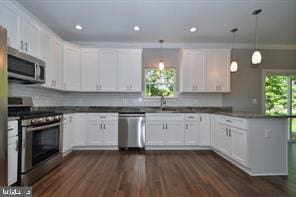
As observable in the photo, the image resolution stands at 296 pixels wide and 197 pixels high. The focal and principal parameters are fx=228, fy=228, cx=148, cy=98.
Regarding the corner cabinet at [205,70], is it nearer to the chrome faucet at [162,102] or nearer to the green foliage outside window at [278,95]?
the chrome faucet at [162,102]

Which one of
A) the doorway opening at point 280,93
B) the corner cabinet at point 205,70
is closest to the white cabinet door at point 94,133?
the corner cabinet at point 205,70

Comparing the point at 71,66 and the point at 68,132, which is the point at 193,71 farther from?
the point at 68,132

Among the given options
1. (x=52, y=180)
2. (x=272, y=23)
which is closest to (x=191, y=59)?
(x=272, y=23)

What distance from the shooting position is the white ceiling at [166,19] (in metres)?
4.09

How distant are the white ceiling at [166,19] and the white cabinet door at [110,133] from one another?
2.10m

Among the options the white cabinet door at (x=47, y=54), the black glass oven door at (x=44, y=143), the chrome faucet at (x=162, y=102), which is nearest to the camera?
the black glass oven door at (x=44, y=143)

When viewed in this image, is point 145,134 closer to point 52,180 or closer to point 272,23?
point 52,180

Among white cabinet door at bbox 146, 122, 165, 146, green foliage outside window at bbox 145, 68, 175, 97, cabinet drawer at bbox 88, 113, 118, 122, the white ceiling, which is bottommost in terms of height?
white cabinet door at bbox 146, 122, 165, 146

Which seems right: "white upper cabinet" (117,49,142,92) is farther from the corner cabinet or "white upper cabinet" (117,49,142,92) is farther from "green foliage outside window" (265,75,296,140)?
Result: "green foliage outside window" (265,75,296,140)

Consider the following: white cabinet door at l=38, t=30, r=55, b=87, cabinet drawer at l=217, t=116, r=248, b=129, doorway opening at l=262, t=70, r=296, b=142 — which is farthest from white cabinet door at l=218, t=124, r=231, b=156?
white cabinet door at l=38, t=30, r=55, b=87

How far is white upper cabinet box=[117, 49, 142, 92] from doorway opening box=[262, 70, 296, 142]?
11.0ft

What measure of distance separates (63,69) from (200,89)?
3.28m

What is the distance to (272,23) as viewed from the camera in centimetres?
480

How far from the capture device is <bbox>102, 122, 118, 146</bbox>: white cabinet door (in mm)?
5195
